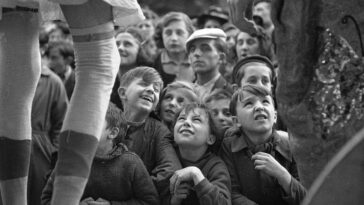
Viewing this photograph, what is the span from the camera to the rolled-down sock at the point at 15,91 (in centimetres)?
328

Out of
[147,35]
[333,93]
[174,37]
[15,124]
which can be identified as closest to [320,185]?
[333,93]

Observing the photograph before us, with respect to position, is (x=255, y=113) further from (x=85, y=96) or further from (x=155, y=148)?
(x=85, y=96)

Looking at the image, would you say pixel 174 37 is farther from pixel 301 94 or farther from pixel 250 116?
pixel 301 94

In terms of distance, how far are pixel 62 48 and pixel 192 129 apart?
371 centimetres

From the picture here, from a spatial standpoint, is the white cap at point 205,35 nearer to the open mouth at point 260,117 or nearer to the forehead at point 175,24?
the forehead at point 175,24

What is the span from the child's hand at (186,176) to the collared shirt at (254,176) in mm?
222

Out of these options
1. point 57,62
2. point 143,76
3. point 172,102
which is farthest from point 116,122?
point 57,62

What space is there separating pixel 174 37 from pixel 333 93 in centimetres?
382

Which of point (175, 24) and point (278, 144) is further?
point (175, 24)

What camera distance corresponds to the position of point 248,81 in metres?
5.16

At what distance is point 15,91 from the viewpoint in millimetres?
3293

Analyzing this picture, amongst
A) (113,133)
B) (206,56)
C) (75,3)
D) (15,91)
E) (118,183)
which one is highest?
(75,3)

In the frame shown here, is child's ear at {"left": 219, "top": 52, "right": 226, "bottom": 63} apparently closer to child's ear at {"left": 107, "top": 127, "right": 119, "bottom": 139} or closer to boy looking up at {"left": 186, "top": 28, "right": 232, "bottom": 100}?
boy looking up at {"left": 186, "top": 28, "right": 232, "bottom": 100}

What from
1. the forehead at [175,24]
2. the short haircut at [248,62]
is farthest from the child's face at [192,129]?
the forehead at [175,24]
